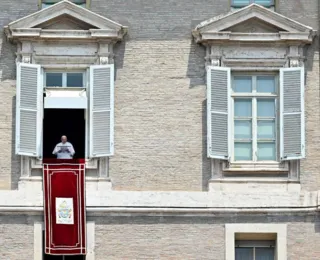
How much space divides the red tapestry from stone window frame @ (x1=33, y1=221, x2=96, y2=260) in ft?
0.32

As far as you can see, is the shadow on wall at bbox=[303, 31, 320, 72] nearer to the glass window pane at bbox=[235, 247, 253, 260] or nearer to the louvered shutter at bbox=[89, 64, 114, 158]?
the glass window pane at bbox=[235, 247, 253, 260]

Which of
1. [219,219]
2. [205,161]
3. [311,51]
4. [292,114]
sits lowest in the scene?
[219,219]

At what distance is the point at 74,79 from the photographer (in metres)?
38.7

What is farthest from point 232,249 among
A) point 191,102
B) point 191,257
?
point 191,102

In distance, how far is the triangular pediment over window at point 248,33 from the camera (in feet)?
127

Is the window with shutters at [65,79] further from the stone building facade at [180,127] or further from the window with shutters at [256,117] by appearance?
the window with shutters at [256,117]

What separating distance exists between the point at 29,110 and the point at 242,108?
455cm

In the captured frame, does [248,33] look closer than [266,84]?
Yes

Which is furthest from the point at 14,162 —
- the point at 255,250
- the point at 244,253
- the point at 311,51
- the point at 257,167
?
the point at 311,51

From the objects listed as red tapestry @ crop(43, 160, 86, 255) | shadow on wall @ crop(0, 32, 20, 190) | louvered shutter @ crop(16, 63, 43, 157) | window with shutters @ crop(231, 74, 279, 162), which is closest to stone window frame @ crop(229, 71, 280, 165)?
window with shutters @ crop(231, 74, 279, 162)

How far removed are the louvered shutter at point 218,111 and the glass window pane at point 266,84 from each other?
0.75 m

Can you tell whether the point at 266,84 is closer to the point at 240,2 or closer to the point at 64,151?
the point at 240,2

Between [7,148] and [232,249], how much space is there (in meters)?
5.19

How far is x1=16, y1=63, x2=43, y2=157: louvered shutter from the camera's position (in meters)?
38.2
